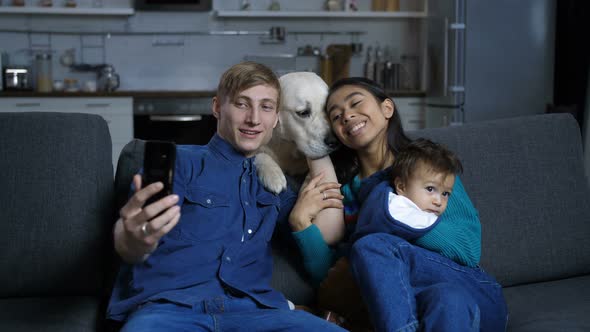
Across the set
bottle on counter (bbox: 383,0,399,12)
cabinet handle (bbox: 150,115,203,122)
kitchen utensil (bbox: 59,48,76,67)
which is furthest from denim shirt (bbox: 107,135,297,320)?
bottle on counter (bbox: 383,0,399,12)

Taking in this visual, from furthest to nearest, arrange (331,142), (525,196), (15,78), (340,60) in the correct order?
(340,60)
(15,78)
(525,196)
(331,142)

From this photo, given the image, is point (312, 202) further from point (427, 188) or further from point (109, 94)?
point (109, 94)

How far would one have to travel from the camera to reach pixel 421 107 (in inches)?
183

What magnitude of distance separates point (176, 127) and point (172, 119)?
6cm

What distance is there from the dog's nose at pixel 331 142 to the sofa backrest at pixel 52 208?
22.2 inches

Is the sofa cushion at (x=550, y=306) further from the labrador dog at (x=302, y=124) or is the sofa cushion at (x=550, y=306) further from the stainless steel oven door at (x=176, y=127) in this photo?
the stainless steel oven door at (x=176, y=127)

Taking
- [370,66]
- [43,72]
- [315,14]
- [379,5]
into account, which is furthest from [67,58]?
[379,5]

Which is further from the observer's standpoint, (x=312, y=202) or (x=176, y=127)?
(x=176, y=127)

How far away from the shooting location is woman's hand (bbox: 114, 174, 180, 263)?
117cm

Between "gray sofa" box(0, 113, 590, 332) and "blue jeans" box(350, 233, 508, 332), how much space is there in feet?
0.44

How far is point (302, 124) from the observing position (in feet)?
5.56

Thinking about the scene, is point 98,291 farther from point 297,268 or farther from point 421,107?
point 421,107

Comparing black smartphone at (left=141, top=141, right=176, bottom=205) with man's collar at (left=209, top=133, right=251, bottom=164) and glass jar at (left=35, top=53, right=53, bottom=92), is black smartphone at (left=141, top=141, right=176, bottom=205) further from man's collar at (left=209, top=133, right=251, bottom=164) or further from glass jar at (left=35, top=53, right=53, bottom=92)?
glass jar at (left=35, top=53, right=53, bottom=92)

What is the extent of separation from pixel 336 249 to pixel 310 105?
1.24 ft
